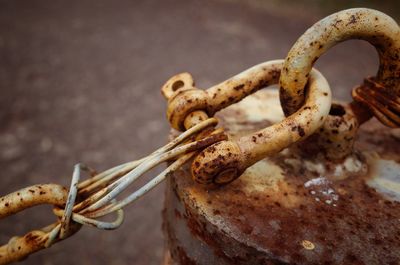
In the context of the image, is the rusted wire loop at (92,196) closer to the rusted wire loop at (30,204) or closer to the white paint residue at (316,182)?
the rusted wire loop at (30,204)

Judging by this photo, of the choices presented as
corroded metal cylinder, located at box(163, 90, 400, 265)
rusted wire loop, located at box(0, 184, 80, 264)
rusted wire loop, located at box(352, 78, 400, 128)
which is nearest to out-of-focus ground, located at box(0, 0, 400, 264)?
rusted wire loop, located at box(0, 184, 80, 264)

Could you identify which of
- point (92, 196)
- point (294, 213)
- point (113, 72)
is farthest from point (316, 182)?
point (113, 72)

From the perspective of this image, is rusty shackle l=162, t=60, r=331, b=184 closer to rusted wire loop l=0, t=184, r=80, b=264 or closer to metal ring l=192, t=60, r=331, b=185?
metal ring l=192, t=60, r=331, b=185

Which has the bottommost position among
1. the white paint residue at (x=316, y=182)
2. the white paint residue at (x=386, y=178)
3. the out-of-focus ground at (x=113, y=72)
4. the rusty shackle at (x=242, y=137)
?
the white paint residue at (x=386, y=178)

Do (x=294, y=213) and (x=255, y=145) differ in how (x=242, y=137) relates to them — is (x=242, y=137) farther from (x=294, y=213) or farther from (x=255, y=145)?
(x=294, y=213)

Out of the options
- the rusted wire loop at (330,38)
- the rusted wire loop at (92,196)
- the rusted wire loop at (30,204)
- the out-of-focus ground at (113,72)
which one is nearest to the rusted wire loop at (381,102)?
the rusted wire loop at (330,38)
